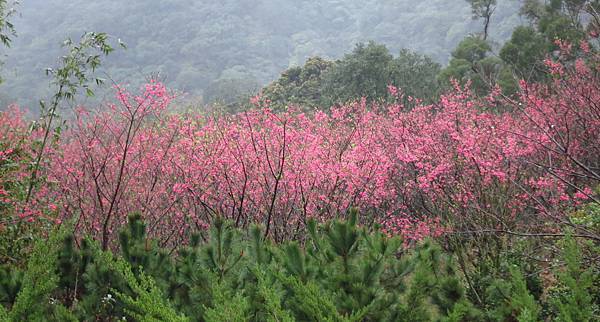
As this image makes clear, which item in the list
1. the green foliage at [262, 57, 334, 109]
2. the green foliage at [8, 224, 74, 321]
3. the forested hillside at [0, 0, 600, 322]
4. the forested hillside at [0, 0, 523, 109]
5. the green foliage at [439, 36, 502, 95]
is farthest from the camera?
the forested hillside at [0, 0, 523, 109]

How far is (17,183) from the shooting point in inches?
185

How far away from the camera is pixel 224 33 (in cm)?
5766

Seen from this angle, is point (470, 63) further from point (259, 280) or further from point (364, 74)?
point (259, 280)

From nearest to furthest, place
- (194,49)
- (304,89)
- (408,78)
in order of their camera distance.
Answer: (408,78) < (304,89) < (194,49)

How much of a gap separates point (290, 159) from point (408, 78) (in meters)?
14.3

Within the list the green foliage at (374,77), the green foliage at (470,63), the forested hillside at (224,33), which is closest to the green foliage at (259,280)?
the green foliage at (470,63)

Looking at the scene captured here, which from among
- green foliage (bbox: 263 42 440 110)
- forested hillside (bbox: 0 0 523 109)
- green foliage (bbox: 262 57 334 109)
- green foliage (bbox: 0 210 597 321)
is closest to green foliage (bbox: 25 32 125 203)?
green foliage (bbox: 0 210 597 321)

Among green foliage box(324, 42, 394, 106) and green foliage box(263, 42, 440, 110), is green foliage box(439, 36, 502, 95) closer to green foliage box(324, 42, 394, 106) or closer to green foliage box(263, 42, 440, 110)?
green foliage box(263, 42, 440, 110)

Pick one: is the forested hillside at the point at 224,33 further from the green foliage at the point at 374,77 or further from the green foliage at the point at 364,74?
the green foliage at the point at 364,74

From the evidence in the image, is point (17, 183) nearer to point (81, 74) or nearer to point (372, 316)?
point (81, 74)

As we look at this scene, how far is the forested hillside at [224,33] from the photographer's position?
158 feet

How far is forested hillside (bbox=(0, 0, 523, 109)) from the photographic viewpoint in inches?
1891

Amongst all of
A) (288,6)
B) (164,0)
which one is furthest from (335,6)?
(164,0)

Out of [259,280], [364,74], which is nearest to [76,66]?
[259,280]
